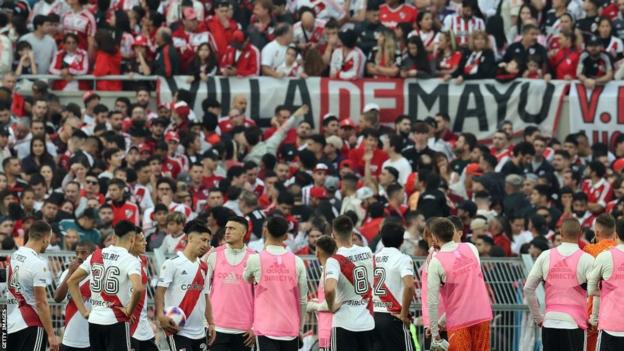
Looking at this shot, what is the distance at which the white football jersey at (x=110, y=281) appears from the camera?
17.3 meters

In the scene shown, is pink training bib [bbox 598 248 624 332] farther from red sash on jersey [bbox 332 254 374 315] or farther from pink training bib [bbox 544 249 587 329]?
red sash on jersey [bbox 332 254 374 315]

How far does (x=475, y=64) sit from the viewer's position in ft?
91.1

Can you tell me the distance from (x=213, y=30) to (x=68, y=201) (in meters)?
5.71

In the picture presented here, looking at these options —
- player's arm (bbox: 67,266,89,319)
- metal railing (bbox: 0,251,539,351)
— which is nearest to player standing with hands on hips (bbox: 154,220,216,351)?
player's arm (bbox: 67,266,89,319)

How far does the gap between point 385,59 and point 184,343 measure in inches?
424

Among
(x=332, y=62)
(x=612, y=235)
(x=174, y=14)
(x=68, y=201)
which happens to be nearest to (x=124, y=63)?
(x=174, y=14)

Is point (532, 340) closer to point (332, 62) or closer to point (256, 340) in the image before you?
point (256, 340)

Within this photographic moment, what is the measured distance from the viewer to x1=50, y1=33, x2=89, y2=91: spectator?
2747cm

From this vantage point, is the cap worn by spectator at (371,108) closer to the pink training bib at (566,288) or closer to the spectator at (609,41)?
the spectator at (609,41)

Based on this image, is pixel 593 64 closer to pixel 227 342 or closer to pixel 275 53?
pixel 275 53

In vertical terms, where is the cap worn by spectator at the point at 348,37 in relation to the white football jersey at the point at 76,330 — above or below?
above

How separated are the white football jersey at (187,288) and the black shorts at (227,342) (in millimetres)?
228

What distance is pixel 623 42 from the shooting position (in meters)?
28.1

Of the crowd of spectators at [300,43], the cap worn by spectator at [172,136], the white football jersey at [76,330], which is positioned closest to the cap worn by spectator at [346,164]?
the cap worn by spectator at [172,136]
